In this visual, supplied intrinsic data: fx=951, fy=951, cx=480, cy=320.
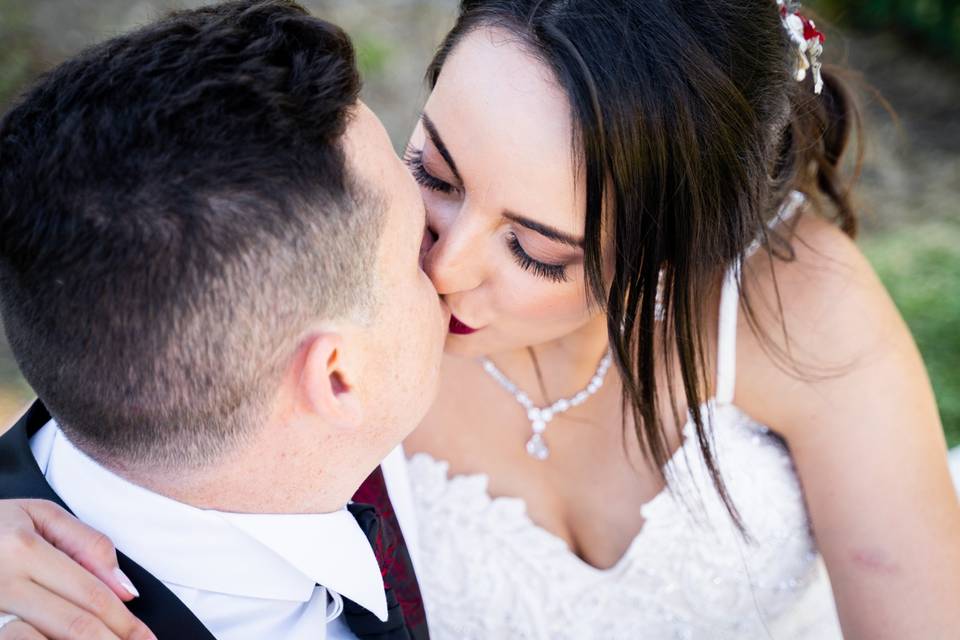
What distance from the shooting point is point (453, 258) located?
6.57ft

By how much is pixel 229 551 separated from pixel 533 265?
86 centimetres

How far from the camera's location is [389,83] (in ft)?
20.0

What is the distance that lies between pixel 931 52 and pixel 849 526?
5.10 m

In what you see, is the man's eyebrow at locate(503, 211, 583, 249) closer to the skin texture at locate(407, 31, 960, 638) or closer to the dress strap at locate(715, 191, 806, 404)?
the skin texture at locate(407, 31, 960, 638)

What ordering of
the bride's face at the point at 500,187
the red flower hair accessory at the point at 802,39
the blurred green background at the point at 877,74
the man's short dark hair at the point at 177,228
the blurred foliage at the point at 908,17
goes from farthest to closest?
the blurred foliage at the point at 908,17
the blurred green background at the point at 877,74
the red flower hair accessory at the point at 802,39
the bride's face at the point at 500,187
the man's short dark hair at the point at 177,228

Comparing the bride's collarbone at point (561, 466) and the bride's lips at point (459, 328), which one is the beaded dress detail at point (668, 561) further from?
the bride's lips at point (459, 328)

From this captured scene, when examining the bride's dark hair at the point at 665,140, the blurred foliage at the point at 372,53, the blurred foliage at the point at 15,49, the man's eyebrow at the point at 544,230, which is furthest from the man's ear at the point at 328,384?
the blurred foliage at the point at 15,49

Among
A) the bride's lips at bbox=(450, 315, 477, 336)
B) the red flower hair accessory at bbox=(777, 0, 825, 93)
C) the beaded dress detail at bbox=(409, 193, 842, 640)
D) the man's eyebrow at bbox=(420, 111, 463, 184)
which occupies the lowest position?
the beaded dress detail at bbox=(409, 193, 842, 640)

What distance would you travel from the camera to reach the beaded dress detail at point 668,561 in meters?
2.49

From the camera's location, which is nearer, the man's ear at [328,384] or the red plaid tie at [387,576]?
the man's ear at [328,384]

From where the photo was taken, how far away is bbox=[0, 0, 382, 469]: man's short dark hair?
1448mm

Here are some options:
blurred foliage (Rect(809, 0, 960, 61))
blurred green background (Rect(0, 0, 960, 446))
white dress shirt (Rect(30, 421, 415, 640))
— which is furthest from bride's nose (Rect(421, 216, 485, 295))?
blurred foliage (Rect(809, 0, 960, 61))

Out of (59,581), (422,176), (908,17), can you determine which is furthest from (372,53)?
(59,581)

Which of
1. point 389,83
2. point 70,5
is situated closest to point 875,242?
point 389,83
